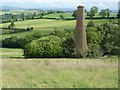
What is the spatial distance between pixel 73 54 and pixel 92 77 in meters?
20.0

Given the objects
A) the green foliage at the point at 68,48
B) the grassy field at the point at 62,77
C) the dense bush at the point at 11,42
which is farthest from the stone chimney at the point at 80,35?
the dense bush at the point at 11,42

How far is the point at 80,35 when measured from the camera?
3594 cm

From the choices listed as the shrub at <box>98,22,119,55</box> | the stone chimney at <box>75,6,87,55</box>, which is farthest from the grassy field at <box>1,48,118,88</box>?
the shrub at <box>98,22,119,55</box>

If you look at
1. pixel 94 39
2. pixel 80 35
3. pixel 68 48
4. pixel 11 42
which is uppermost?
pixel 80 35

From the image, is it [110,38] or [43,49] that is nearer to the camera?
[43,49]

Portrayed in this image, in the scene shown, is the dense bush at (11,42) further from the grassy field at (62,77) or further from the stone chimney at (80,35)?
the grassy field at (62,77)

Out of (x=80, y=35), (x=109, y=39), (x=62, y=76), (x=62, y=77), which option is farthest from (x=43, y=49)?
(x=62, y=77)

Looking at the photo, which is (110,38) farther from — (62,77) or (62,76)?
(62,77)

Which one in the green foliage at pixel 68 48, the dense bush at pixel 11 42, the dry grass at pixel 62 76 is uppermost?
the dry grass at pixel 62 76

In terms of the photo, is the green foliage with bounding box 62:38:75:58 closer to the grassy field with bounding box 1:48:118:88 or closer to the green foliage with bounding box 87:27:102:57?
the green foliage with bounding box 87:27:102:57

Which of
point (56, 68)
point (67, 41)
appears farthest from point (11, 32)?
point (56, 68)

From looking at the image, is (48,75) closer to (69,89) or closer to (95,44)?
(69,89)

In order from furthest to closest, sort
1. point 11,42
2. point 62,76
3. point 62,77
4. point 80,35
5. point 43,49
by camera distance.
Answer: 1. point 11,42
2. point 80,35
3. point 43,49
4. point 62,76
5. point 62,77

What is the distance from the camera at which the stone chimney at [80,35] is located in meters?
34.5
